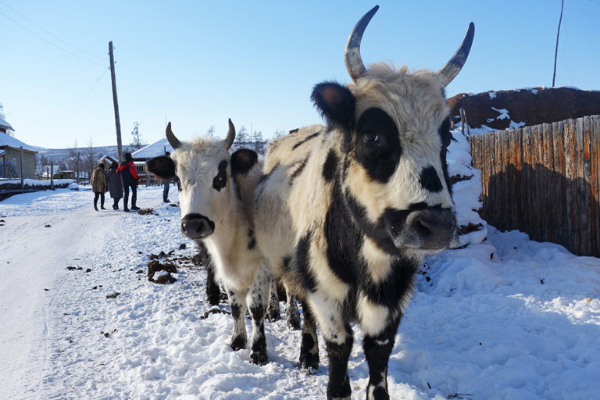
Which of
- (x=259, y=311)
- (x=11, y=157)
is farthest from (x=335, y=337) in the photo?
(x=11, y=157)

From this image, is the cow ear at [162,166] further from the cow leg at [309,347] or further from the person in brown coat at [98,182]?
the person in brown coat at [98,182]

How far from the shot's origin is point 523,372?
3.54m

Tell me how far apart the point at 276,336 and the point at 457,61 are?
142 inches

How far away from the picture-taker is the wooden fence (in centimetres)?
700

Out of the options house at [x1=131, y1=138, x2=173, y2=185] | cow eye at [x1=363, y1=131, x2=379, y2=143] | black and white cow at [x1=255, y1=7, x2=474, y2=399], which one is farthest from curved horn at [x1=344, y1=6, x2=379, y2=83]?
house at [x1=131, y1=138, x2=173, y2=185]

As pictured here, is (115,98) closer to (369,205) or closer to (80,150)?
(369,205)

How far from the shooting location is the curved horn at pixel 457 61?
294 cm

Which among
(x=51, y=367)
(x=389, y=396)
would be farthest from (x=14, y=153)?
(x=389, y=396)

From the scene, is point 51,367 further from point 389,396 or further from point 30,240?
point 30,240

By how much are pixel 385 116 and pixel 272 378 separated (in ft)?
8.84

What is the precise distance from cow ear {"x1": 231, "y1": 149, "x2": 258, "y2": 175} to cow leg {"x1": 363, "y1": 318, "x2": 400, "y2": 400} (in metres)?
2.50

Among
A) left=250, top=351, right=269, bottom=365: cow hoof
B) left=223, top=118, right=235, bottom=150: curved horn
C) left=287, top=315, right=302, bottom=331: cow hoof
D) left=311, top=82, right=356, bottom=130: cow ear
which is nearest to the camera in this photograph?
left=311, top=82, right=356, bottom=130: cow ear

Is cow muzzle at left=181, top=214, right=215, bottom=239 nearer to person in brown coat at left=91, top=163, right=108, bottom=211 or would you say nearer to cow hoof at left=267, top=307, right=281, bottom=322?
cow hoof at left=267, top=307, right=281, bottom=322

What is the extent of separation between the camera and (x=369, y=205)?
2.45 metres
